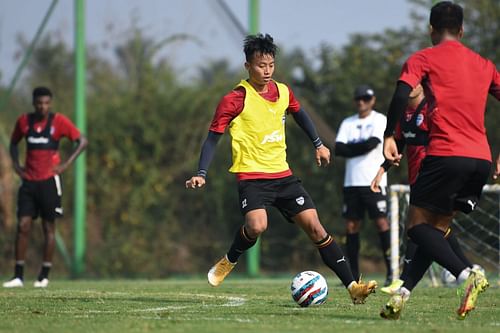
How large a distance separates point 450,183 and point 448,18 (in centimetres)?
108

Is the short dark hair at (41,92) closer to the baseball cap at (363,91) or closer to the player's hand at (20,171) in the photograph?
the player's hand at (20,171)

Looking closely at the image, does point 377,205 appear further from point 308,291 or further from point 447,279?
point 308,291

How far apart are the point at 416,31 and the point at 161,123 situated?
4.85 m

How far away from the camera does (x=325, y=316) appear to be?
7004 millimetres

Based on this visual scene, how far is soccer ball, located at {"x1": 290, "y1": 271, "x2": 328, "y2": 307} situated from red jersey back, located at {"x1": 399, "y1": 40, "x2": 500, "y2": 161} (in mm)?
1832

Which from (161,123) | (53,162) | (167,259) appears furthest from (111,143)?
(53,162)

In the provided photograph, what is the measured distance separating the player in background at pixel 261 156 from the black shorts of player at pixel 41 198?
15.6ft

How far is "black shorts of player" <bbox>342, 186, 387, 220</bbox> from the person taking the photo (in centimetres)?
1139

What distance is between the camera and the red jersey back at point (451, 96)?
644 cm

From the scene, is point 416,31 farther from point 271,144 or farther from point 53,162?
point 271,144

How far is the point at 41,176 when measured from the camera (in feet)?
40.9

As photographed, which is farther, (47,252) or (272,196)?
(47,252)

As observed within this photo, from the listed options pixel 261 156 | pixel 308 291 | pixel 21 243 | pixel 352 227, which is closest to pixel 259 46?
pixel 261 156

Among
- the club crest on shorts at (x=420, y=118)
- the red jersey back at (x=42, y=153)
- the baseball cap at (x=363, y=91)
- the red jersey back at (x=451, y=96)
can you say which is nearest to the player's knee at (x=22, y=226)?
the red jersey back at (x=42, y=153)
